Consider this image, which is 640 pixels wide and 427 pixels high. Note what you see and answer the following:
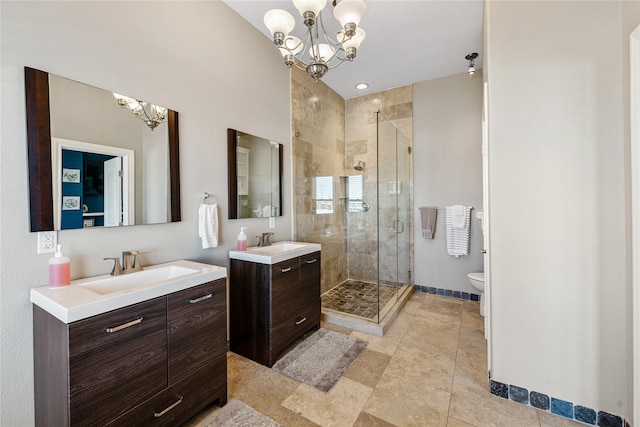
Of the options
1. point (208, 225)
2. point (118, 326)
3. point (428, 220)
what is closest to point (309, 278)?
point (208, 225)

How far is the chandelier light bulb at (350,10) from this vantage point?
4.58 feet

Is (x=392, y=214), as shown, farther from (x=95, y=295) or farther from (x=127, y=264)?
(x=95, y=295)

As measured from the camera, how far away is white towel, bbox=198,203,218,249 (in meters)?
1.89

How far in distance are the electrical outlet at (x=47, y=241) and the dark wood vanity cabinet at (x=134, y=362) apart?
267mm

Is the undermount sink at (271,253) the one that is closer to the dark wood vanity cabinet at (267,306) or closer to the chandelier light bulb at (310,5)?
the dark wood vanity cabinet at (267,306)

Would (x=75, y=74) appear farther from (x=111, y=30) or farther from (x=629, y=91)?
(x=629, y=91)

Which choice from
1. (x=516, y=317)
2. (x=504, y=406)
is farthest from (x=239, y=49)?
(x=504, y=406)

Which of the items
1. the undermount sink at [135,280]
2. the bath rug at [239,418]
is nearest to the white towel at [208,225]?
the undermount sink at [135,280]

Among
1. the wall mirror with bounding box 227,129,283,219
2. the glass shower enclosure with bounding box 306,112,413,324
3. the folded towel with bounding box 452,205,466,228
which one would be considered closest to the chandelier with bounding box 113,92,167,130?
the wall mirror with bounding box 227,129,283,219

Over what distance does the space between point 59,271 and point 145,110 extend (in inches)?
39.9

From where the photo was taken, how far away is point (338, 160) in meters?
3.84

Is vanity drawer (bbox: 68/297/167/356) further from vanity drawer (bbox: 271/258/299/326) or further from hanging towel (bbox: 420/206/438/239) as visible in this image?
hanging towel (bbox: 420/206/438/239)

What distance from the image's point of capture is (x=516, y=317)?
1600 mm

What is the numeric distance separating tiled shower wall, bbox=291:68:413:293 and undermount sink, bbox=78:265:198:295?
4.70ft
